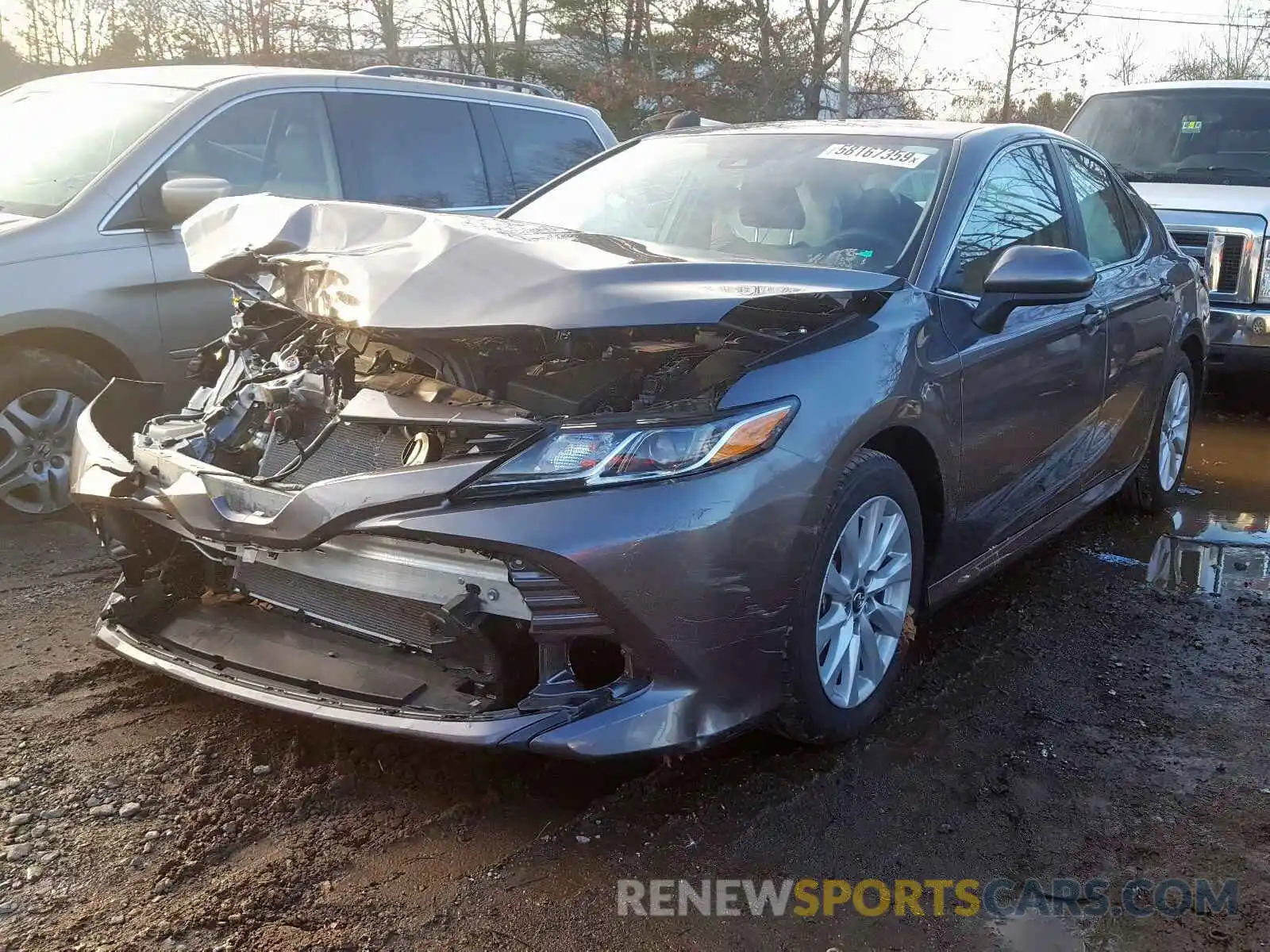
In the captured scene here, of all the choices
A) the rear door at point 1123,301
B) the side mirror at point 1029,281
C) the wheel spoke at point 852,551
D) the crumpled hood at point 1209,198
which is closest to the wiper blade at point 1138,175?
the crumpled hood at point 1209,198

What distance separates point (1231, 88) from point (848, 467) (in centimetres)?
Answer: 774

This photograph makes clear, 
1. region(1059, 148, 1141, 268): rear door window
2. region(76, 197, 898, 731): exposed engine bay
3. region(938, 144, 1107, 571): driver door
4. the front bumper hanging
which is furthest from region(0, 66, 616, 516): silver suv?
region(1059, 148, 1141, 268): rear door window

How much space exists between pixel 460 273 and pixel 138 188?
2.80m

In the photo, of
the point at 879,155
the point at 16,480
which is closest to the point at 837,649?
the point at 879,155

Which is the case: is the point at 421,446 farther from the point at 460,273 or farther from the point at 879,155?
the point at 879,155

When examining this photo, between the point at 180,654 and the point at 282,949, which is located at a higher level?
the point at 180,654

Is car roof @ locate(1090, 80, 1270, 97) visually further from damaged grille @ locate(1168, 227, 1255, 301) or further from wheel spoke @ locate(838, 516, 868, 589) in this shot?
wheel spoke @ locate(838, 516, 868, 589)

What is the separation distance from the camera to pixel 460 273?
275cm

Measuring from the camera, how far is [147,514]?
9.96ft

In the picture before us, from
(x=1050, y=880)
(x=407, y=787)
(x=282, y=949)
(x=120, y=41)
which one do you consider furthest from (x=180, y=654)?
(x=120, y=41)

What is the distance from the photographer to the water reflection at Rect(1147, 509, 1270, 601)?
471 centimetres

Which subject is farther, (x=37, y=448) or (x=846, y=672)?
(x=37, y=448)

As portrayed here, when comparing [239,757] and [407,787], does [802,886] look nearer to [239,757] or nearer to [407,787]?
[407,787]

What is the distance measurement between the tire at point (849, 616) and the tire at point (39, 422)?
3240 millimetres
